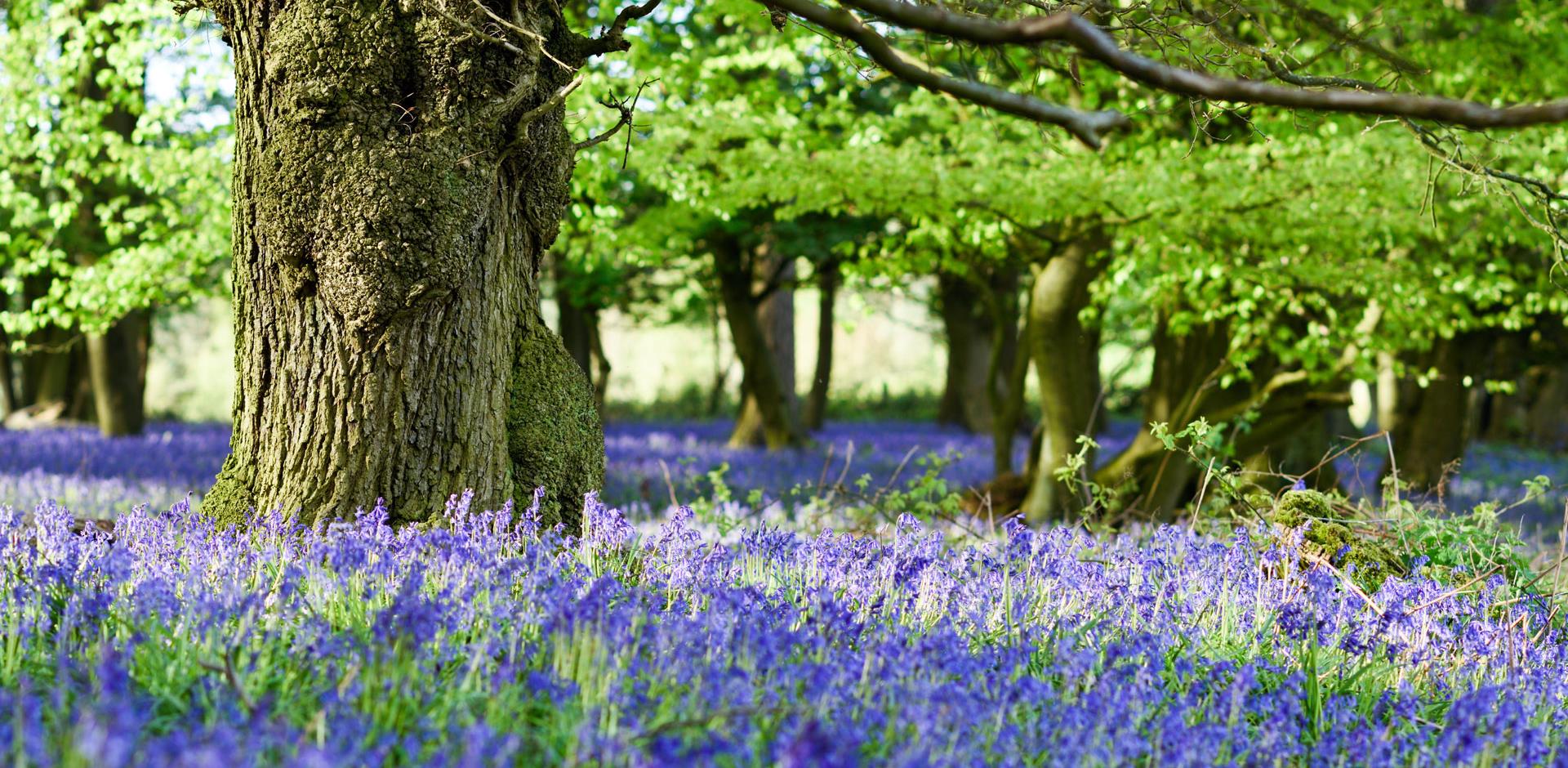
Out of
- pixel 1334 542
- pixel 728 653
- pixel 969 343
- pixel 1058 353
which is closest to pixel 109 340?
pixel 1058 353

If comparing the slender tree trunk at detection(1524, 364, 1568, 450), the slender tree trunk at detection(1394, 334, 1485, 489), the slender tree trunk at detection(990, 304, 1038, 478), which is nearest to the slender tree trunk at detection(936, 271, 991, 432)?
the slender tree trunk at detection(1394, 334, 1485, 489)

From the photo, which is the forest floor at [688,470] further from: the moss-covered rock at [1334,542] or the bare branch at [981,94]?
the bare branch at [981,94]

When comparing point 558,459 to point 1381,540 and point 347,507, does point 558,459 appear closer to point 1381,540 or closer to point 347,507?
point 347,507

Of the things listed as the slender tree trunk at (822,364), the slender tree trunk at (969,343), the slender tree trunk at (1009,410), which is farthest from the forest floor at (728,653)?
the slender tree trunk at (969,343)

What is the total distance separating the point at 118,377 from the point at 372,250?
451 inches

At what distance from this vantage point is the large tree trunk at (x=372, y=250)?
3.81 m

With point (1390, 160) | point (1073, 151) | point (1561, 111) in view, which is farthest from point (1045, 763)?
point (1073, 151)

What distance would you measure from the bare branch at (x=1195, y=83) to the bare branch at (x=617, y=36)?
6.56ft

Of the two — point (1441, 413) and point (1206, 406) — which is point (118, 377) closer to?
point (1206, 406)

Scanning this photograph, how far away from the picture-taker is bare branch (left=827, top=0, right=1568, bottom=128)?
2.12 m

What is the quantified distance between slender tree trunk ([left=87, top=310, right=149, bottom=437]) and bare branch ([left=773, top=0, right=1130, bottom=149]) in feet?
41.5

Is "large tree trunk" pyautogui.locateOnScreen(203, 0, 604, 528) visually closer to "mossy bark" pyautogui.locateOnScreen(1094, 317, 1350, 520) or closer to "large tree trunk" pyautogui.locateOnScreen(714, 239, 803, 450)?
"mossy bark" pyautogui.locateOnScreen(1094, 317, 1350, 520)

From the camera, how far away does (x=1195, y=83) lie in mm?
2301

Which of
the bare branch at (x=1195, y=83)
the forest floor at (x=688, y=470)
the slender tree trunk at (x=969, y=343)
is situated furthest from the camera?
the slender tree trunk at (x=969, y=343)
